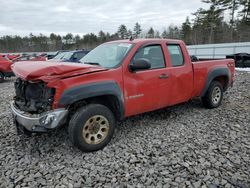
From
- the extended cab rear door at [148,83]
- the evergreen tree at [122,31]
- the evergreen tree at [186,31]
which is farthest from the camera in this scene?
the evergreen tree at [122,31]

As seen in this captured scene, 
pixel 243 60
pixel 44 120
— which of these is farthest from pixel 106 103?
pixel 243 60

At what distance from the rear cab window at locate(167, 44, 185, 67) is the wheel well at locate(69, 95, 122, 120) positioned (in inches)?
64.4

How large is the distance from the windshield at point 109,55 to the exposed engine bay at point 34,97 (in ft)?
3.78

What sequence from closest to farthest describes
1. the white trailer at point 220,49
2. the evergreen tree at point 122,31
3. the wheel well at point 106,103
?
the wheel well at point 106,103, the white trailer at point 220,49, the evergreen tree at point 122,31

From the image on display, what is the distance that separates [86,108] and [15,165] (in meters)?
1.36

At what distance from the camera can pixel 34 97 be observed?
3.44 meters

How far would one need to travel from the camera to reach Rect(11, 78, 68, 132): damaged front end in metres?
3.15

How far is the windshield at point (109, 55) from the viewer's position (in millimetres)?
3899

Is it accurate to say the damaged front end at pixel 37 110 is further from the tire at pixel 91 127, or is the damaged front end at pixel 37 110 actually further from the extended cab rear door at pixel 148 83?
the extended cab rear door at pixel 148 83

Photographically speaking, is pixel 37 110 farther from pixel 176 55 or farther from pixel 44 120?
pixel 176 55

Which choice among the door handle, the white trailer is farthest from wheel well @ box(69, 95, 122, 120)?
the white trailer

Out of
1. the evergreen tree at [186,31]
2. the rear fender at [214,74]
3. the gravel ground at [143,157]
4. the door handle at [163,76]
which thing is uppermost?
the evergreen tree at [186,31]

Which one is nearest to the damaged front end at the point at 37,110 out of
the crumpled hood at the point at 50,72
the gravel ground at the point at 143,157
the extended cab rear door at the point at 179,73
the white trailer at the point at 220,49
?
the crumpled hood at the point at 50,72

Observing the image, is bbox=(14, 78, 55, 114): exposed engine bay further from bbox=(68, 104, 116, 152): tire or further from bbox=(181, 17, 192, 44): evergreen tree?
bbox=(181, 17, 192, 44): evergreen tree
